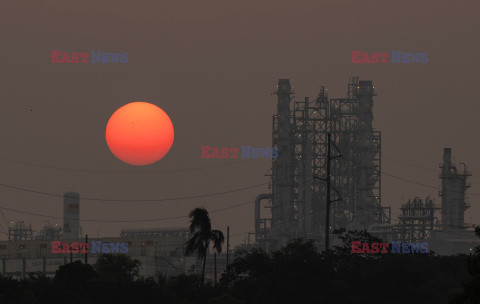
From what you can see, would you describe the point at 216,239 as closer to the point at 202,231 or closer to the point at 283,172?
the point at 202,231

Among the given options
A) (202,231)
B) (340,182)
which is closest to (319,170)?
(340,182)

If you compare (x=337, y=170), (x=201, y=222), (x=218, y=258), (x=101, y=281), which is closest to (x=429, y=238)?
(x=337, y=170)

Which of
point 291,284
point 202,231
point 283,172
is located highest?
point 283,172

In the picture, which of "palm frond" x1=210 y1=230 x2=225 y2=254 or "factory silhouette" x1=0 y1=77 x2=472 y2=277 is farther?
"factory silhouette" x1=0 y1=77 x2=472 y2=277

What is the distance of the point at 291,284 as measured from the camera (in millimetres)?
70250

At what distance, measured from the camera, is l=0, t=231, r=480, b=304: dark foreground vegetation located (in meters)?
68.4

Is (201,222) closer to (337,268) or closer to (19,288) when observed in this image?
(337,268)

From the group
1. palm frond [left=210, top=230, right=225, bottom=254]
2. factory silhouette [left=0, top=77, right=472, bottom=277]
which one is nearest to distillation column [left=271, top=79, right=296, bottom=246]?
A: factory silhouette [left=0, top=77, right=472, bottom=277]

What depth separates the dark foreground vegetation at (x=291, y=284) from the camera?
68.4 m

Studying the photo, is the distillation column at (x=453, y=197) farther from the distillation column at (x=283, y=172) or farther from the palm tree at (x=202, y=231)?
the palm tree at (x=202, y=231)

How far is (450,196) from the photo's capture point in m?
178

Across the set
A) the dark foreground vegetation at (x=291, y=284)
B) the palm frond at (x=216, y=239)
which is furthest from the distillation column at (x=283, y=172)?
the dark foreground vegetation at (x=291, y=284)

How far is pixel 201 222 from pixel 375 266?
15.6 m

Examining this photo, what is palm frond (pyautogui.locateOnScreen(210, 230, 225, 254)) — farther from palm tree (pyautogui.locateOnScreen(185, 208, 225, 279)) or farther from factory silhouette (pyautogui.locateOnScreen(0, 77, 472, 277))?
factory silhouette (pyautogui.locateOnScreen(0, 77, 472, 277))
